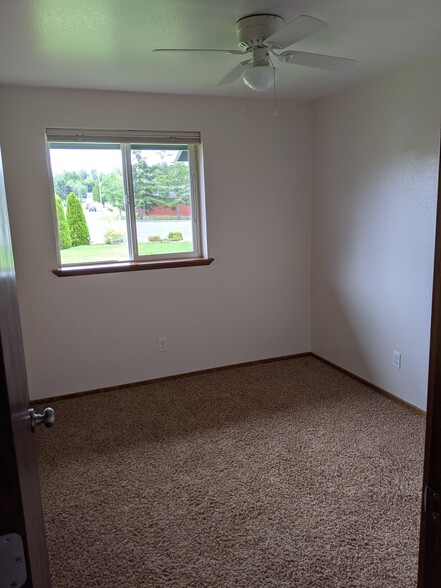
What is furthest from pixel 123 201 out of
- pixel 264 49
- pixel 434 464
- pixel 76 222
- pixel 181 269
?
pixel 434 464

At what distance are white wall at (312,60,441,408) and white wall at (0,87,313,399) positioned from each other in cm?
25

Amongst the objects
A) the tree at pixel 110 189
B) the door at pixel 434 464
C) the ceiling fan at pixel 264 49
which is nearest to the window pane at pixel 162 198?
the tree at pixel 110 189

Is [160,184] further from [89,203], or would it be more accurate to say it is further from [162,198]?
[89,203]

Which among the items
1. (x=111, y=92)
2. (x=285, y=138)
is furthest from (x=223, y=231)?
(x=111, y=92)

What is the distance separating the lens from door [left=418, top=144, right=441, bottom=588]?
75 cm

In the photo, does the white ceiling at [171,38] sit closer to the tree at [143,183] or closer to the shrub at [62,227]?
the tree at [143,183]

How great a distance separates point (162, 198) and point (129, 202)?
0.28 metres

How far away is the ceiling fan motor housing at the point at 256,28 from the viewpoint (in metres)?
1.95

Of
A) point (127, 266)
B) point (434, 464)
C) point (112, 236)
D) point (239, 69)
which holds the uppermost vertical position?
point (239, 69)

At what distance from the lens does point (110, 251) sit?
3.52 metres

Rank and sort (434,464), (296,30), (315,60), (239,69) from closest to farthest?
(434,464) → (296,30) → (315,60) → (239,69)

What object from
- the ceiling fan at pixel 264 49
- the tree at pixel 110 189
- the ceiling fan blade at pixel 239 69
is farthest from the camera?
the tree at pixel 110 189

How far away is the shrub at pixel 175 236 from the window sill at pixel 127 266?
20 cm

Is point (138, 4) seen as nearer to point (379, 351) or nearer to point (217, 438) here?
point (217, 438)
